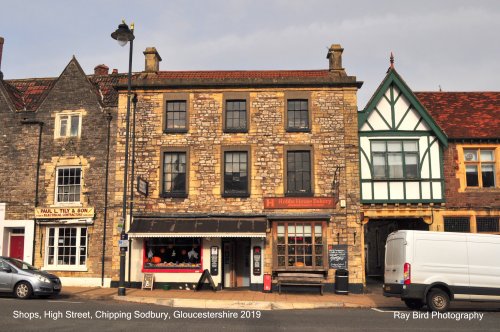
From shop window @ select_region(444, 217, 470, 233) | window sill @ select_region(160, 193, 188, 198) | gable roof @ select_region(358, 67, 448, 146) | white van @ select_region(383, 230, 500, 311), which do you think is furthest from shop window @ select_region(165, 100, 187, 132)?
shop window @ select_region(444, 217, 470, 233)

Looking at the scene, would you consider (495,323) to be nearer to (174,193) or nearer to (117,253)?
(174,193)

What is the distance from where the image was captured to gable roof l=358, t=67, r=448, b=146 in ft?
66.8

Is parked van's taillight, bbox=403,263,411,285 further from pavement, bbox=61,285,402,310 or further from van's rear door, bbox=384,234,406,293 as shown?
pavement, bbox=61,285,402,310

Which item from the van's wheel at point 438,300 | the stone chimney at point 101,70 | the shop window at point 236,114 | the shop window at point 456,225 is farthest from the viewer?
the stone chimney at point 101,70

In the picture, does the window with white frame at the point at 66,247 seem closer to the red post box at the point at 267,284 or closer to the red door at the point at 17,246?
the red door at the point at 17,246

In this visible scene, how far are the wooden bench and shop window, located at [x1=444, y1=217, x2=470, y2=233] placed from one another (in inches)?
217

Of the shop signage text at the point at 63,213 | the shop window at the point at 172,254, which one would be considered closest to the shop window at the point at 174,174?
the shop window at the point at 172,254

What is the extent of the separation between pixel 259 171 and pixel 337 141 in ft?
11.3

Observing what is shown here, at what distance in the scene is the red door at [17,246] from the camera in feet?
70.7

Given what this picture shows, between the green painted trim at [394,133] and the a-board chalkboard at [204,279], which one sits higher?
the green painted trim at [394,133]

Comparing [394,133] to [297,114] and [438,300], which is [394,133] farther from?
[438,300]

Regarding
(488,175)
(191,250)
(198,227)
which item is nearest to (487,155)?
(488,175)

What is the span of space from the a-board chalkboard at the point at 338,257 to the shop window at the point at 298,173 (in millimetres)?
2413

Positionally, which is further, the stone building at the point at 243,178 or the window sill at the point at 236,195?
the window sill at the point at 236,195
